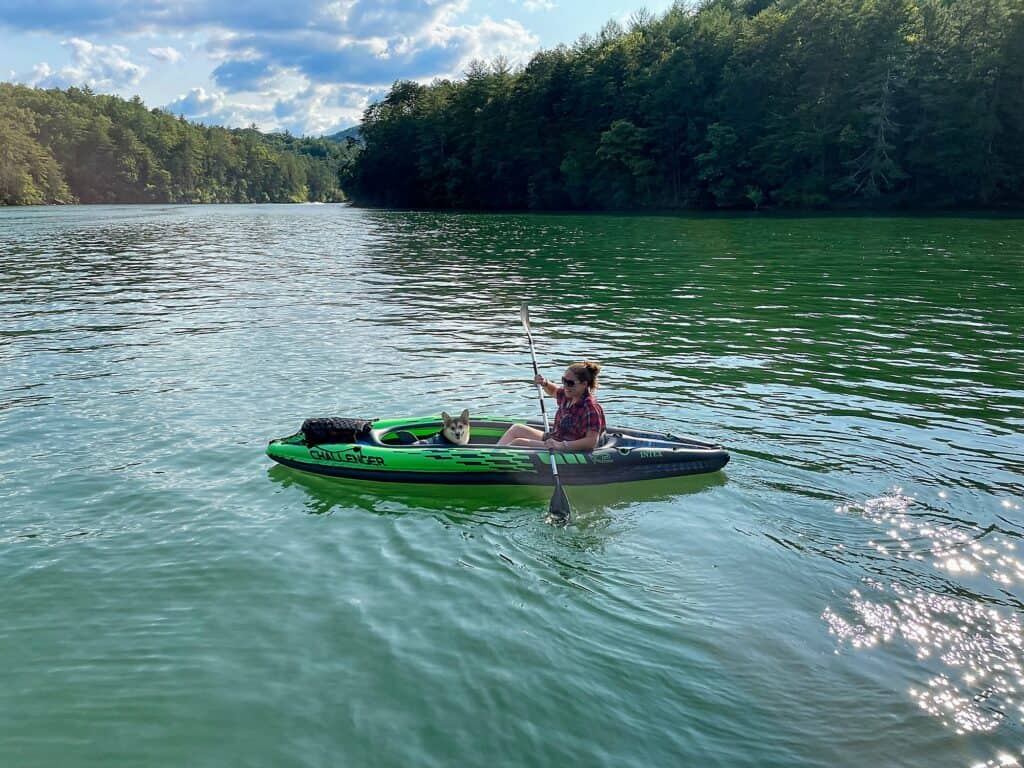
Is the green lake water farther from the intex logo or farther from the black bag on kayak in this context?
the black bag on kayak

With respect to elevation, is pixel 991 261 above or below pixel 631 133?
below

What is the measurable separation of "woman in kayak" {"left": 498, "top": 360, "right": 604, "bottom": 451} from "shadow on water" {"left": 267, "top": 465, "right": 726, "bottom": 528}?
52cm

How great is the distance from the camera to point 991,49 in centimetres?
5444

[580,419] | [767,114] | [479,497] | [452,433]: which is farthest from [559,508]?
[767,114]

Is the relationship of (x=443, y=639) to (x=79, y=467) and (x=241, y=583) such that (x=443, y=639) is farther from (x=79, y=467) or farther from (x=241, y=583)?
(x=79, y=467)

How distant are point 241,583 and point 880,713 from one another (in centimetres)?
511

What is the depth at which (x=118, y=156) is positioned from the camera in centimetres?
15588

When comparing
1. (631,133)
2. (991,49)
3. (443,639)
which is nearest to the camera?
(443,639)

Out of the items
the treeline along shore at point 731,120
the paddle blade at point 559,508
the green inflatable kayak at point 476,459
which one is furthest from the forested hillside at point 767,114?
the paddle blade at point 559,508

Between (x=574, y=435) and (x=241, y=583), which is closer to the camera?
(x=241, y=583)

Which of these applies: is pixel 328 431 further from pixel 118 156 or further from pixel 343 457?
pixel 118 156

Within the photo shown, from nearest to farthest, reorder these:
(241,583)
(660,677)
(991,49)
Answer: (660,677) < (241,583) < (991,49)

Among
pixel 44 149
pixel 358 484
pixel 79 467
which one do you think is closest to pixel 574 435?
pixel 358 484

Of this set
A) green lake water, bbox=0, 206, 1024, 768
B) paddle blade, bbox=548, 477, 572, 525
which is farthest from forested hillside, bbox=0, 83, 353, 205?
paddle blade, bbox=548, 477, 572, 525
